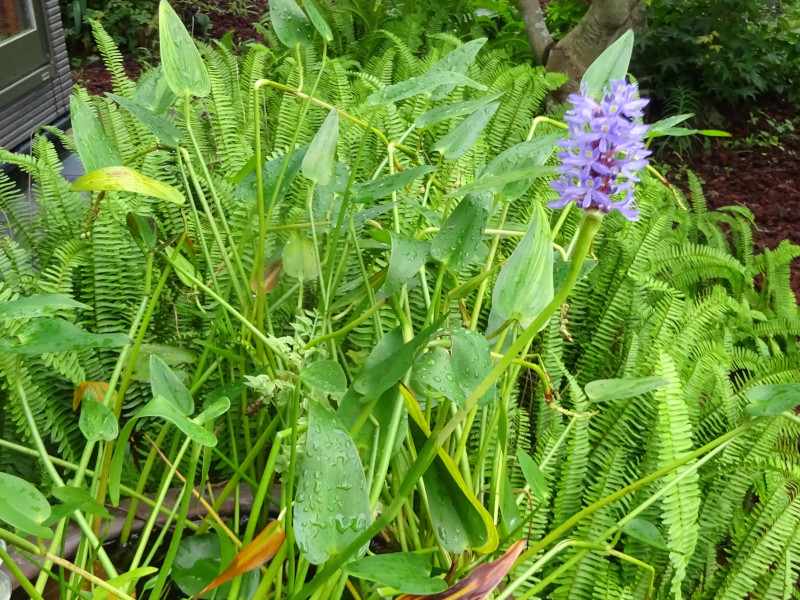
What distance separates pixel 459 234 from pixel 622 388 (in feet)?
0.75

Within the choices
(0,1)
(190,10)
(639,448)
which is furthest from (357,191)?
(190,10)

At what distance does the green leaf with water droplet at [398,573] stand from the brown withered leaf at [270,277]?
16.2 inches

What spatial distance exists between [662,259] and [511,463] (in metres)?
0.71

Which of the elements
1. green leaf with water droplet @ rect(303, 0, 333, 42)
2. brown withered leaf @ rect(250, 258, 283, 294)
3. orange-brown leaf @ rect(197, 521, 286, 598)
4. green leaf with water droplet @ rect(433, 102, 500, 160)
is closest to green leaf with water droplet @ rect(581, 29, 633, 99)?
green leaf with water droplet @ rect(433, 102, 500, 160)

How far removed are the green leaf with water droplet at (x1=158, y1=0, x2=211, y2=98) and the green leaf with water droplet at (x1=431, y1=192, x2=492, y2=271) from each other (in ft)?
1.02

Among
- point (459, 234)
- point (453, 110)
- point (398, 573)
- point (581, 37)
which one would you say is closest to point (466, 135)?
point (453, 110)

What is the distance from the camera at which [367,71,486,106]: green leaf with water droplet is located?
0.70m

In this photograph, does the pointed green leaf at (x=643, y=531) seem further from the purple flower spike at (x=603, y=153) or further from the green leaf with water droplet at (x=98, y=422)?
the green leaf with water droplet at (x=98, y=422)

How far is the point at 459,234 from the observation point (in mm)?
690

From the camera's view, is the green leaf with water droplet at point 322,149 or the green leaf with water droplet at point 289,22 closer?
the green leaf with water droplet at point 322,149

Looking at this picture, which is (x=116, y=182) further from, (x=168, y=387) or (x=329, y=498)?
(x=329, y=498)

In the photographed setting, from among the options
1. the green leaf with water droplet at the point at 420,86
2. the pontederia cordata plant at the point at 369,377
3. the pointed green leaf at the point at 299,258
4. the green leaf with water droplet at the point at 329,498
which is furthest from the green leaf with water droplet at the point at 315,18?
the green leaf with water droplet at the point at 329,498

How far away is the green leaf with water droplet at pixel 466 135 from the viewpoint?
747 millimetres

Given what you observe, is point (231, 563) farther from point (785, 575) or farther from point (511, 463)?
point (785, 575)
